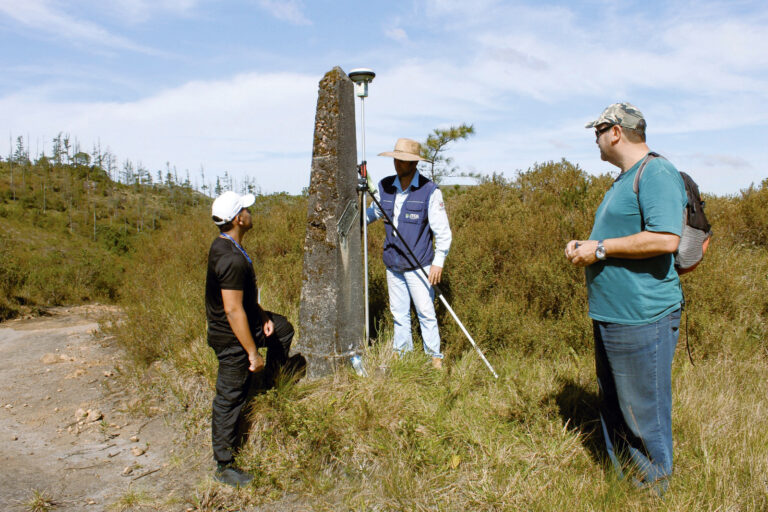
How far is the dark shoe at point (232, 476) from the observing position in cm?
309

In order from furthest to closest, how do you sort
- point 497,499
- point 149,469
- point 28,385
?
point 28,385 → point 149,469 → point 497,499

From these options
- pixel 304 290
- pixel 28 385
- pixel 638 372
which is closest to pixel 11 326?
pixel 28 385

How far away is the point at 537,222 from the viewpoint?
22.4 feet

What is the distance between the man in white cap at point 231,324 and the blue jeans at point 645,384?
2.17 m

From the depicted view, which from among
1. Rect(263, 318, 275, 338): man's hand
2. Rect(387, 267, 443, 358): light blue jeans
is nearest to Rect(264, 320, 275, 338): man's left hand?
Rect(263, 318, 275, 338): man's hand

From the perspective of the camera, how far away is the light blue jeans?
164 inches

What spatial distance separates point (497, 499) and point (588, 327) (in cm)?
264

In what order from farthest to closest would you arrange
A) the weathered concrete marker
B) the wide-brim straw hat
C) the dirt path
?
the wide-brim straw hat
the weathered concrete marker
the dirt path

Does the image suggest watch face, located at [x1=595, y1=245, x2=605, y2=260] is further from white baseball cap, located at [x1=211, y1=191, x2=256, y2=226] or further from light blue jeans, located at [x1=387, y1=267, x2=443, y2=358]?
white baseball cap, located at [x1=211, y1=191, x2=256, y2=226]

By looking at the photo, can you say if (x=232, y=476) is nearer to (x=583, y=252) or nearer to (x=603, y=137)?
(x=583, y=252)

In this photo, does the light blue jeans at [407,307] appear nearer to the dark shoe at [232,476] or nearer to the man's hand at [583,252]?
the dark shoe at [232,476]

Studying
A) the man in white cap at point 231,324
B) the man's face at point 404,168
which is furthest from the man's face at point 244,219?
the man's face at point 404,168

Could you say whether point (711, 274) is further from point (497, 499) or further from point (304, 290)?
point (304, 290)

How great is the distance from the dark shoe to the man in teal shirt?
242 cm
